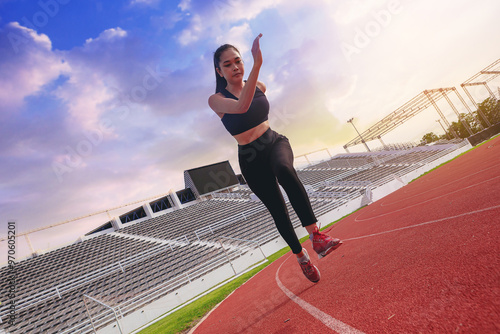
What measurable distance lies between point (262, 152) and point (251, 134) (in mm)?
209

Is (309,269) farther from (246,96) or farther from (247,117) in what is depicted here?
(246,96)

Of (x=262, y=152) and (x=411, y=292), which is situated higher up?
(x=262, y=152)

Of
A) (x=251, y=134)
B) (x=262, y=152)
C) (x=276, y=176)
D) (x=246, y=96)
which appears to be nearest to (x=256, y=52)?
(x=246, y=96)

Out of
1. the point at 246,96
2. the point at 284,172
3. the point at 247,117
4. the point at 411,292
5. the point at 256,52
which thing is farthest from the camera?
the point at 247,117

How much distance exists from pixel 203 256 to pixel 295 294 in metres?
11.0

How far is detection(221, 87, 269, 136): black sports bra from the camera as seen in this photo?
2463 mm

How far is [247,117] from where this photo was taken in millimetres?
2461

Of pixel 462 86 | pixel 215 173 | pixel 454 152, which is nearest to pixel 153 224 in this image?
pixel 215 173

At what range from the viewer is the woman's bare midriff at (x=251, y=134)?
8.19 ft

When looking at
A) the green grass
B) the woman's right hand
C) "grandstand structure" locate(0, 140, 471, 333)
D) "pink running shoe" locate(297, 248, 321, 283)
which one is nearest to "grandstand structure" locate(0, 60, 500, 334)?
"grandstand structure" locate(0, 140, 471, 333)

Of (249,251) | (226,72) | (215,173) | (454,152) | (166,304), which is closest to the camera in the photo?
(226,72)

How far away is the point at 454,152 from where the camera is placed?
93.9 feet

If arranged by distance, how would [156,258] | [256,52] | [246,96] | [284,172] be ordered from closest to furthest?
[256,52] → [246,96] → [284,172] → [156,258]

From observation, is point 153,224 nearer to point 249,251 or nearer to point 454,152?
point 249,251
